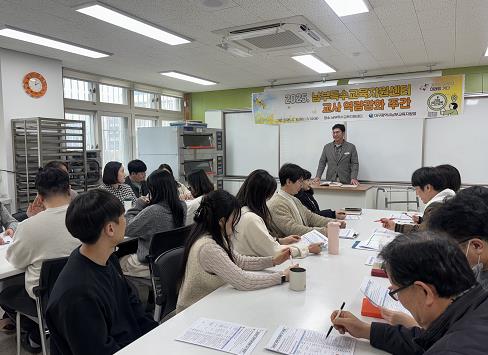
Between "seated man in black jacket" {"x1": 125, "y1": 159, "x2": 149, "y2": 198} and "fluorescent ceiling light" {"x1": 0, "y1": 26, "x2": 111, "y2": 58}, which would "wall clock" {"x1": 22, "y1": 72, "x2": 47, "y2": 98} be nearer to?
"fluorescent ceiling light" {"x1": 0, "y1": 26, "x2": 111, "y2": 58}

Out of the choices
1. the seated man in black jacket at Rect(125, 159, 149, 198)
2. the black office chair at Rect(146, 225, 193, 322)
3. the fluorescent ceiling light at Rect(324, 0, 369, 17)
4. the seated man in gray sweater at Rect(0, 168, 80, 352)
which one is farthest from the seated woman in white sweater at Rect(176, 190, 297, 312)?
the seated man in black jacket at Rect(125, 159, 149, 198)

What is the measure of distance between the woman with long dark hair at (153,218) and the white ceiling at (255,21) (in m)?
1.53

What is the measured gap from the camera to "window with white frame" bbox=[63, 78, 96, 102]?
18.5 ft

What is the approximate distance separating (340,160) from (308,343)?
15.7 ft

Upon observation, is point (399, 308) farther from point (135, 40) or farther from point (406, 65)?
point (406, 65)

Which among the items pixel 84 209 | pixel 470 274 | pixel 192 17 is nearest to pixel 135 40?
pixel 192 17

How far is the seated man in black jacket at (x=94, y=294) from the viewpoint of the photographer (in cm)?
122

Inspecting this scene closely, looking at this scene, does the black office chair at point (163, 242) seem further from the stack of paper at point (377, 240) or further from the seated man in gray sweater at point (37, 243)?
the stack of paper at point (377, 240)

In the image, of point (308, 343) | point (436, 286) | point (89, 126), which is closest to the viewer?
point (436, 286)

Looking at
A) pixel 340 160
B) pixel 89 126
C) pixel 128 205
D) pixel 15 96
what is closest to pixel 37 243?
pixel 128 205

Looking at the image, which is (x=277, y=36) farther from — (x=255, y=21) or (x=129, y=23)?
(x=129, y=23)

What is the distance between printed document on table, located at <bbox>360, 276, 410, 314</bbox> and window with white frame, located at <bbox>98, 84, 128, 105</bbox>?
564 centimetres

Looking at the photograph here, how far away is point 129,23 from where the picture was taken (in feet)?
11.7

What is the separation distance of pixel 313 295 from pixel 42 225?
5.04ft
